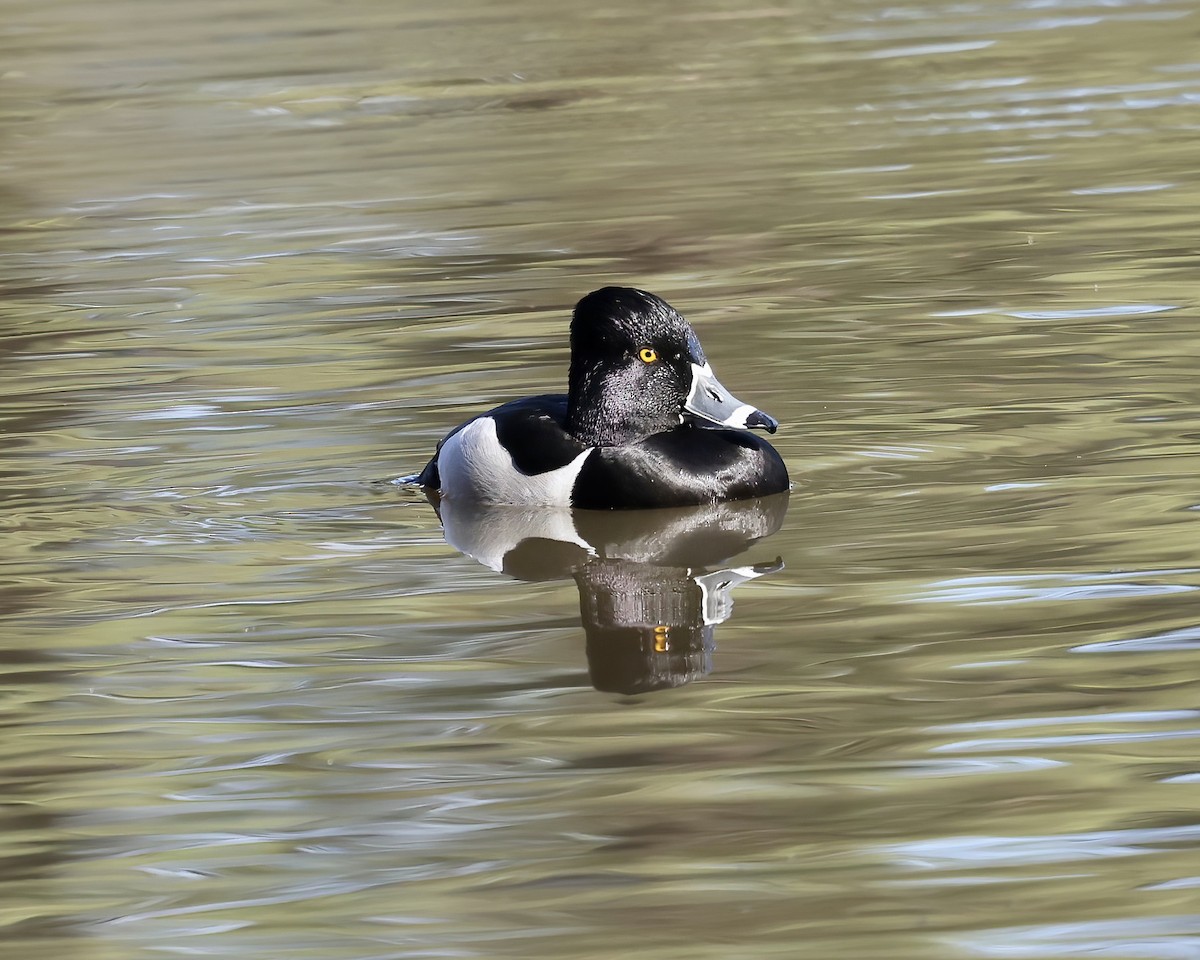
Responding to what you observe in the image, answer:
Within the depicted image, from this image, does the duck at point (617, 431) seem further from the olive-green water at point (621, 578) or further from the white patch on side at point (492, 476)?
the olive-green water at point (621, 578)

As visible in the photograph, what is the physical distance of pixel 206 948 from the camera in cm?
456

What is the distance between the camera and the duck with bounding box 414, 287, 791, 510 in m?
8.20

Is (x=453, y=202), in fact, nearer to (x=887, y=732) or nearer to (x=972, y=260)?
(x=972, y=260)

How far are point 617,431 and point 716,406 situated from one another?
0.38 metres

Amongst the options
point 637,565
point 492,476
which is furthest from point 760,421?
point 492,476

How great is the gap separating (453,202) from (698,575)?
30.1ft

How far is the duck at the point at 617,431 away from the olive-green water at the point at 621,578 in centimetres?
16

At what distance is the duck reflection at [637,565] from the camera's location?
21.1ft

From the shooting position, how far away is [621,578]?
746 centimetres

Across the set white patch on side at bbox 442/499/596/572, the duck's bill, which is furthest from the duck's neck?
white patch on side at bbox 442/499/596/572

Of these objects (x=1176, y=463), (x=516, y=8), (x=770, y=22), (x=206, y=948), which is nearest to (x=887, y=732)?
(x=206, y=948)

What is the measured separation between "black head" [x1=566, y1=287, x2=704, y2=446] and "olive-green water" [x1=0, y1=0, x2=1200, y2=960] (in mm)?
394

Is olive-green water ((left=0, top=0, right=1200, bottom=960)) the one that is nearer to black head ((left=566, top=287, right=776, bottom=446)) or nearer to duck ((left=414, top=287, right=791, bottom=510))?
duck ((left=414, top=287, right=791, bottom=510))

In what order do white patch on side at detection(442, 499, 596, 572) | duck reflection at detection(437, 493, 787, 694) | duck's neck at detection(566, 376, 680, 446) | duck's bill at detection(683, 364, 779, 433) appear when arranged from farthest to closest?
1. duck's neck at detection(566, 376, 680, 446)
2. duck's bill at detection(683, 364, 779, 433)
3. white patch on side at detection(442, 499, 596, 572)
4. duck reflection at detection(437, 493, 787, 694)
